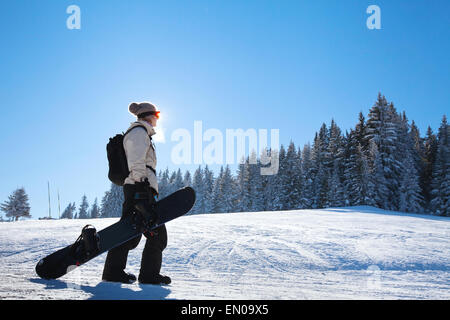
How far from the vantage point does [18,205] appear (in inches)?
1876

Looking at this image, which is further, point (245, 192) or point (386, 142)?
point (245, 192)

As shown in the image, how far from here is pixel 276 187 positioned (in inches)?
1785

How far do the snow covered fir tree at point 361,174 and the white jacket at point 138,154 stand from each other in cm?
3082

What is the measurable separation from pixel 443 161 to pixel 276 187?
22.6m

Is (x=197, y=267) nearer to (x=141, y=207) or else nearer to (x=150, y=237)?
(x=150, y=237)

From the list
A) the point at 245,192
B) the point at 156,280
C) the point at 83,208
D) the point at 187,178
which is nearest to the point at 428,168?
the point at 245,192

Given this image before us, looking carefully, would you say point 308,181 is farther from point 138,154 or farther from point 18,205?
point 18,205

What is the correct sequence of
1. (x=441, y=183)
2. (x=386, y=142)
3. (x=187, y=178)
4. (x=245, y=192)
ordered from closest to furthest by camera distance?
1. (x=386, y=142)
2. (x=441, y=183)
3. (x=245, y=192)
4. (x=187, y=178)

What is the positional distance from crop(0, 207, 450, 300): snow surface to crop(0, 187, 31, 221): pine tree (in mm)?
52292

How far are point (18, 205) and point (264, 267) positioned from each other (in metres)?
57.7

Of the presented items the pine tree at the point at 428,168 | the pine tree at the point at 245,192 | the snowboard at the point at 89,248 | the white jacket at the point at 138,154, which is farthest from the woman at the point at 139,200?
the pine tree at the point at 245,192
